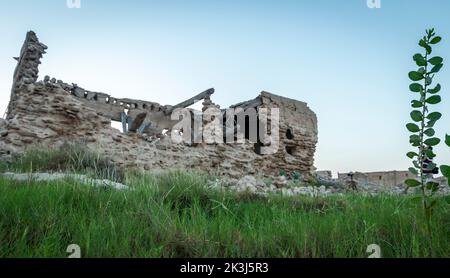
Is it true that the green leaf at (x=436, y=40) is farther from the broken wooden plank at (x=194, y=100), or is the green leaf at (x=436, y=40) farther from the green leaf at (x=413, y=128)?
the broken wooden plank at (x=194, y=100)

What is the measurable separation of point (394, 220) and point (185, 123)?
1179cm

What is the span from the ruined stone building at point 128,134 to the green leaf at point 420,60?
5.84 m

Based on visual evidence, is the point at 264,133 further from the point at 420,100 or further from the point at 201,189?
the point at 420,100

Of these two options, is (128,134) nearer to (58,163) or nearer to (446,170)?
(58,163)

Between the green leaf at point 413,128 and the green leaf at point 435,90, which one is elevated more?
the green leaf at point 435,90

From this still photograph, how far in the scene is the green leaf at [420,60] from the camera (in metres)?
1.34

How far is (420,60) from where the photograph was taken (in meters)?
1.35

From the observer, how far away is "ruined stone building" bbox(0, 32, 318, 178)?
23.4 feet

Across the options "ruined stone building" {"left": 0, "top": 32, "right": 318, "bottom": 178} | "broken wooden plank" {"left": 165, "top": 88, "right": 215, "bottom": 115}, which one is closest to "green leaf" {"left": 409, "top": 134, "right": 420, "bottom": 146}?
"ruined stone building" {"left": 0, "top": 32, "right": 318, "bottom": 178}

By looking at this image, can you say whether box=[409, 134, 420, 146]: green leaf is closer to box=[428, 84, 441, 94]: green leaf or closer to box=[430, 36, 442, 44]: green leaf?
box=[428, 84, 441, 94]: green leaf

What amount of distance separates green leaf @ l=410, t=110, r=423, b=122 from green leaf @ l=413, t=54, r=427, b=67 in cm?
20

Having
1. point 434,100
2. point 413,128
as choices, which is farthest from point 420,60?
point 413,128

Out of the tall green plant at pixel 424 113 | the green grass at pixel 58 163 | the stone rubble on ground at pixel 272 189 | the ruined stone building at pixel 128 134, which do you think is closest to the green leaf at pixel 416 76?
the tall green plant at pixel 424 113
